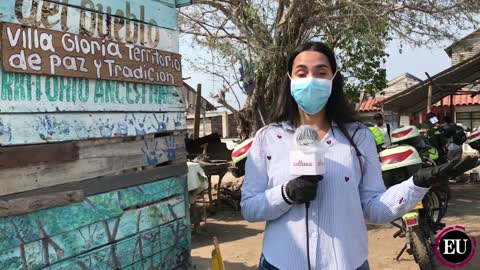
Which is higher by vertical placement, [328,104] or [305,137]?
[328,104]

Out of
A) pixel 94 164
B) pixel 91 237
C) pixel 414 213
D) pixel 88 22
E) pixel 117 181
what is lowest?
pixel 414 213

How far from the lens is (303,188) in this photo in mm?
1659

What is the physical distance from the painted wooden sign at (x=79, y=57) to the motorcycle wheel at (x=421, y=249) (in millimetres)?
2542

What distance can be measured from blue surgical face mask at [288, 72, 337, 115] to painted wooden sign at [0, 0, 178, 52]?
1.30 metres

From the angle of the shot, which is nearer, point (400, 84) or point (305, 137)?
point (305, 137)

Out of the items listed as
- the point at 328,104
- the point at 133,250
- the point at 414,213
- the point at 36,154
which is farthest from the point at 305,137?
the point at 414,213

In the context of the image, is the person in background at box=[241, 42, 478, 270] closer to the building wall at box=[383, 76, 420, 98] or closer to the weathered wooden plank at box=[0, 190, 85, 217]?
the weathered wooden plank at box=[0, 190, 85, 217]

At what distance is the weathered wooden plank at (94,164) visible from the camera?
229 centimetres

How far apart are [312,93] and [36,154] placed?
4.45ft

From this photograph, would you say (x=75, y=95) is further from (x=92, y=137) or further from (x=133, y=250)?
(x=133, y=250)

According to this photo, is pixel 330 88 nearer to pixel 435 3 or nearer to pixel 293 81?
pixel 293 81

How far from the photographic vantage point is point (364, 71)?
11148 millimetres

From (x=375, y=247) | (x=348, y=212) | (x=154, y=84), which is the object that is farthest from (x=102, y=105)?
(x=375, y=247)

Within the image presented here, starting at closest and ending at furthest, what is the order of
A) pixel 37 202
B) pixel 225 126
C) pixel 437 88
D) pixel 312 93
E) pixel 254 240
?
pixel 312 93, pixel 37 202, pixel 254 240, pixel 437 88, pixel 225 126
